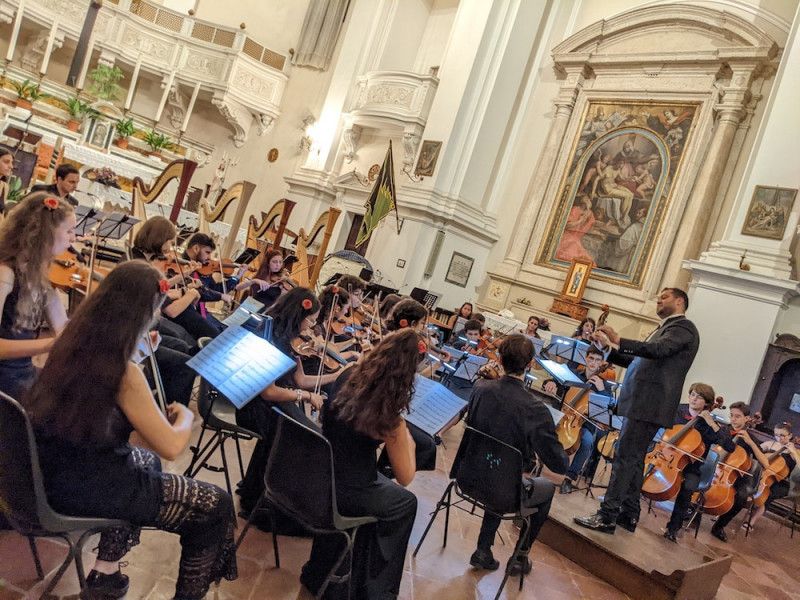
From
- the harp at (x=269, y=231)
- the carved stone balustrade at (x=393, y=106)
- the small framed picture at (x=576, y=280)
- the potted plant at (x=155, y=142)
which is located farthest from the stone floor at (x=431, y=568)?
the potted plant at (x=155, y=142)

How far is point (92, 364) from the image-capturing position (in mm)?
1729

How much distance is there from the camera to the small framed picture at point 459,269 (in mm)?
12492

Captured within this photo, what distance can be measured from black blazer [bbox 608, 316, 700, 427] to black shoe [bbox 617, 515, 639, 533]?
2.74ft

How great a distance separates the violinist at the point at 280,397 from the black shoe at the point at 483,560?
3.83 feet

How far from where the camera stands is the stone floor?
2371mm

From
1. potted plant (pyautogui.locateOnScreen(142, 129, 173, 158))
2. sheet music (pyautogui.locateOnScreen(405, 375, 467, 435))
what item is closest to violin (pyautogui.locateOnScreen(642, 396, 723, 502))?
sheet music (pyautogui.locateOnScreen(405, 375, 467, 435))

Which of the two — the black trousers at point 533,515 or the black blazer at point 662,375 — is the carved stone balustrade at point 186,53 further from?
the black trousers at point 533,515

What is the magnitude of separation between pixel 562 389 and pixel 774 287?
4328 mm

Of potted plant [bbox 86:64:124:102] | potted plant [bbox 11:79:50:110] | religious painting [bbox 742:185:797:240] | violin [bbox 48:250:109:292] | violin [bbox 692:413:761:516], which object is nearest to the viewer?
violin [bbox 48:250:109:292]

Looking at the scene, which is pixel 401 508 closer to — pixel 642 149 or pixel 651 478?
pixel 651 478

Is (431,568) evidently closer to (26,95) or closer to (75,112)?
(75,112)

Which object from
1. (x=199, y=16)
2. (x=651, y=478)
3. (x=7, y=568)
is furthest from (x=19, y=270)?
(x=199, y=16)

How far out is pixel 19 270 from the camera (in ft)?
7.80

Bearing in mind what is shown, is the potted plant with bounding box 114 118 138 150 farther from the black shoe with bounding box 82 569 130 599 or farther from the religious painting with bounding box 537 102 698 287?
the black shoe with bounding box 82 569 130 599
